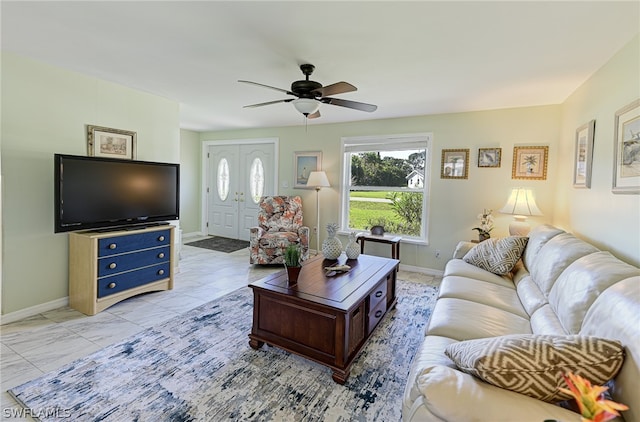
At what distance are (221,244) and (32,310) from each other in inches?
128

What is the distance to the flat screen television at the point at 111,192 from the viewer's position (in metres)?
2.67

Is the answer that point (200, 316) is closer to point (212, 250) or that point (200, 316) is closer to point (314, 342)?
point (314, 342)

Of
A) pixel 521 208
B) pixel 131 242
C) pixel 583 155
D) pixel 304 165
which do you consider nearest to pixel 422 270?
pixel 521 208

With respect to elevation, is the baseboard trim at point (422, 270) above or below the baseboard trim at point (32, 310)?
above

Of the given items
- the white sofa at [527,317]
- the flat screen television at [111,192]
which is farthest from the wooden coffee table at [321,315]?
the flat screen television at [111,192]

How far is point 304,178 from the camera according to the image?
17.5ft

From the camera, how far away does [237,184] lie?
250 inches

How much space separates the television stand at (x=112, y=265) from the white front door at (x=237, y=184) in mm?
2859

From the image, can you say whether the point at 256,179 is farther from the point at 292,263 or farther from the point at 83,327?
the point at 292,263

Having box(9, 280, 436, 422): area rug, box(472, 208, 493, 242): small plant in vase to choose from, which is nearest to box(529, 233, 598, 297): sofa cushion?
box(9, 280, 436, 422): area rug

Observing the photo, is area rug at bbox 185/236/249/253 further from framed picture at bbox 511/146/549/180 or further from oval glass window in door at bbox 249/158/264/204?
framed picture at bbox 511/146/549/180

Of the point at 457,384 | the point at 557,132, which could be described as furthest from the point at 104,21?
the point at 557,132

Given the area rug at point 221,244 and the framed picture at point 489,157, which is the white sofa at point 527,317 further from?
the area rug at point 221,244

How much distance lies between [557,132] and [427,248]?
2131 millimetres
